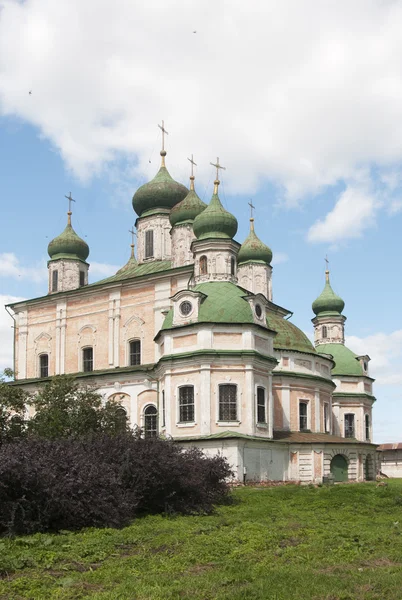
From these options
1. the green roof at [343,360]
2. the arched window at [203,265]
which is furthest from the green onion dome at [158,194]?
the green roof at [343,360]

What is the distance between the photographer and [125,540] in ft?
44.7

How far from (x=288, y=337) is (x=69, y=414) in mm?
14797

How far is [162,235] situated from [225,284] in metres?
10.3

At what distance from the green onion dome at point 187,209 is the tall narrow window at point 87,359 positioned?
8.16m

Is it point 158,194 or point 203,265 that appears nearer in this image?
point 203,265

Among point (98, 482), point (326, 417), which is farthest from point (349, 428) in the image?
point (98, 482)

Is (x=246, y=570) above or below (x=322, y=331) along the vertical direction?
below

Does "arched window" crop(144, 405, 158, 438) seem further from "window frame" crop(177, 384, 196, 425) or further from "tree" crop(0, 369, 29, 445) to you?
"tree" crop(0, 369, 29, 445)

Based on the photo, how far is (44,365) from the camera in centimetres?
4169

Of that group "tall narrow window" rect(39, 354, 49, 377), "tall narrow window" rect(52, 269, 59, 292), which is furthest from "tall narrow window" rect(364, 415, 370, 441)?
"tall narrow window" rect(52, 269, 59, 292)

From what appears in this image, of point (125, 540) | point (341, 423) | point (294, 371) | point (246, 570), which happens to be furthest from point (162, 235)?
point (246, 570)

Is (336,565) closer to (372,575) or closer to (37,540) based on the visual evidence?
(372,575)

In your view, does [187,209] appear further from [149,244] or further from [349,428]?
[349,428]

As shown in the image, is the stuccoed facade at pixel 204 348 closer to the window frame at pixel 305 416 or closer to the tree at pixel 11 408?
A: the window frame at pixel 305 416
